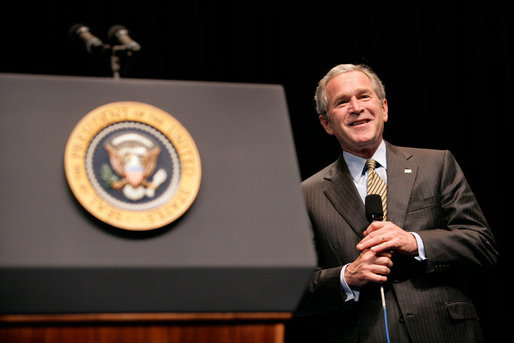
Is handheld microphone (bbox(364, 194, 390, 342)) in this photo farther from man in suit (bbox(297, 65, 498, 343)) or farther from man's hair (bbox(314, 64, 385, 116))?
man's hair (bbox(314, 64, 385, 116))

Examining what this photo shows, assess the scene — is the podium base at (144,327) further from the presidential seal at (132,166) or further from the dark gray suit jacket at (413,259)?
the dark gray suit jacket at (413,259)

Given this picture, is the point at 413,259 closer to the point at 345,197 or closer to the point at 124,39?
the point at 345,197

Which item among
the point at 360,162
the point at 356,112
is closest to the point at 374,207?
the point at 360,162

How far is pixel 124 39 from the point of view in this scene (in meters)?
1.56

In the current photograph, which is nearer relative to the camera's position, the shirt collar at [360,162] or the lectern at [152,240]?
the lectern at [152,240]

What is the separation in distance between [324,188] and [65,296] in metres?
1.30

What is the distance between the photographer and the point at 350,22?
356 centimetres

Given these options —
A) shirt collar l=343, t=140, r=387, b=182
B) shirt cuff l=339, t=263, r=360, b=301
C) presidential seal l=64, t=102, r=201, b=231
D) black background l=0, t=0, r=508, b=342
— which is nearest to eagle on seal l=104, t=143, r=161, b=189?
presidential seal l=64, t=102, r=201, b=231

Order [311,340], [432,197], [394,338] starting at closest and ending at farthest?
1. [394,338]
2. [432,197]
3. [311,340]

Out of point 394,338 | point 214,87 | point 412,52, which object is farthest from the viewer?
point 412,52

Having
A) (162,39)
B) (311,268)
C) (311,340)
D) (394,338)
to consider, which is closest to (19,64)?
(162,39)

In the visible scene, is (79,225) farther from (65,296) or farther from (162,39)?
(162,39)

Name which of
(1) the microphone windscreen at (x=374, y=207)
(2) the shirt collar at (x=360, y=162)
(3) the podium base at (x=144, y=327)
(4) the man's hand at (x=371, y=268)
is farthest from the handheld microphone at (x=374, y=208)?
(3) the podium base at (x=144, y=327)

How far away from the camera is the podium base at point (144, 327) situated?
44.9 inches
